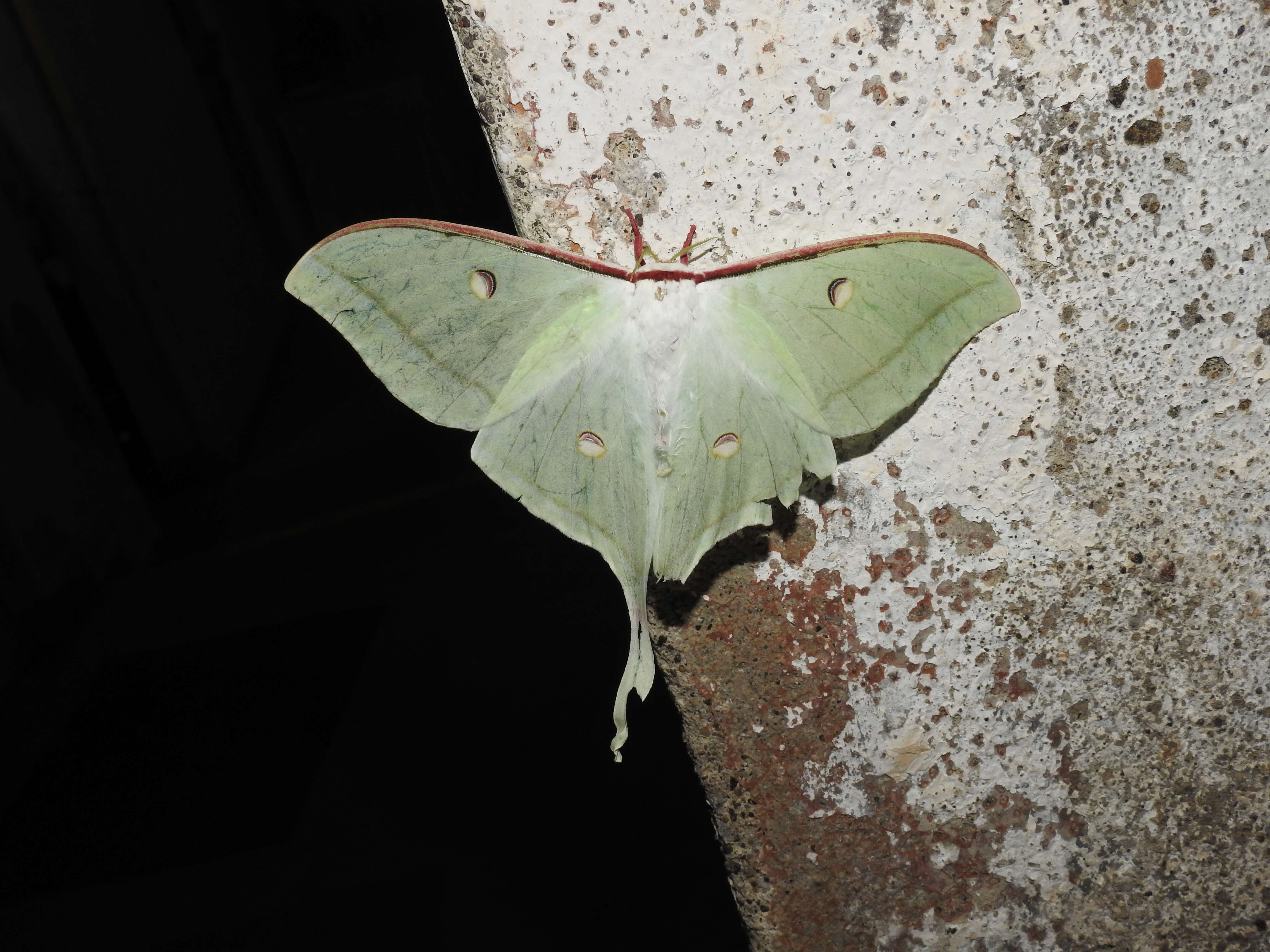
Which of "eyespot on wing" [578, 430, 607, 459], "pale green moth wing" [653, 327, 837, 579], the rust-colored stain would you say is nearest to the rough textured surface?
the rust-colored stain

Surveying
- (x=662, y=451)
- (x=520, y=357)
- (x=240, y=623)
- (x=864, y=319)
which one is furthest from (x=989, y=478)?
(x=240, y=623)

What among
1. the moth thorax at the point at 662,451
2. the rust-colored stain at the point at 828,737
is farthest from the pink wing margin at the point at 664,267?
the rust-colored stain at the point at 828,737

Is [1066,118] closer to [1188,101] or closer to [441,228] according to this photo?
[1188,101]

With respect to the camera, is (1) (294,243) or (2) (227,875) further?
(1) (294,243)

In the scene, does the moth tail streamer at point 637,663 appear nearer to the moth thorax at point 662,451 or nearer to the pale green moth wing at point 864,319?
the moth thorax at point 662,451

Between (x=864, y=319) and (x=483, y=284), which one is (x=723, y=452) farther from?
A: (x=483, y=284)

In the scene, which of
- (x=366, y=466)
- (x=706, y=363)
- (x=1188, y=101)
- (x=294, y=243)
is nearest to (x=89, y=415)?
(x=366, y=466)

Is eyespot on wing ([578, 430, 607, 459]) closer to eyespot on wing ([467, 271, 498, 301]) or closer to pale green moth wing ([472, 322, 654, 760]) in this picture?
pale green moth wing ([472, 322, 654, 760])
